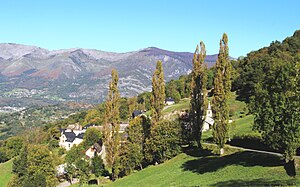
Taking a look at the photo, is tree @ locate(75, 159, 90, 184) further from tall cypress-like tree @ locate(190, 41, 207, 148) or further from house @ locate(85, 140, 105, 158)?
house @ locate(85, 140, 105, 158)

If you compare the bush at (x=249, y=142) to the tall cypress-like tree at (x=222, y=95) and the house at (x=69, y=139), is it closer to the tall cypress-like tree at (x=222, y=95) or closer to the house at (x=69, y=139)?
the tall cypress-like tree at (x=222, y=95)

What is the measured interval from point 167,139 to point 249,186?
25975 mm

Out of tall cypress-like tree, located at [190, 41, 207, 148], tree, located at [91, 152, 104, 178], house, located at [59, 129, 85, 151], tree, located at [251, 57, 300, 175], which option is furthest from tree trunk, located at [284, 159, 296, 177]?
house, located at [59, 129, 85, 151]

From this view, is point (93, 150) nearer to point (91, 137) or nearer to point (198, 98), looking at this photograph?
point (91, 137)

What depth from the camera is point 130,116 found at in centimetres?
14600

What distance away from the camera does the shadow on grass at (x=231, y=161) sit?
1426 inches

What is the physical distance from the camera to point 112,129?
188 feet

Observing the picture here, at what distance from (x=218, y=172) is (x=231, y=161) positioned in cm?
361

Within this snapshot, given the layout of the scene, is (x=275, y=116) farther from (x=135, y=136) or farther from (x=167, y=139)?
(x=135, y=136)

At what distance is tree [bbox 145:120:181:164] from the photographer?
53.5 m

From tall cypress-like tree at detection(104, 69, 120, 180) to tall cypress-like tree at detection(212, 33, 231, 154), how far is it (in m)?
18.4

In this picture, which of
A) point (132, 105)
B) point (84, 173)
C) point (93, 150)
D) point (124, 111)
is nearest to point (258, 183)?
point (84, 173)

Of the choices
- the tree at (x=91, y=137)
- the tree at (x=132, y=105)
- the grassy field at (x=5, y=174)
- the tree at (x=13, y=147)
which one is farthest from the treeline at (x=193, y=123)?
the tree at (x=132, y=105)

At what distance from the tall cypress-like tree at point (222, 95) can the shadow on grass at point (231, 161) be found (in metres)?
2.87
